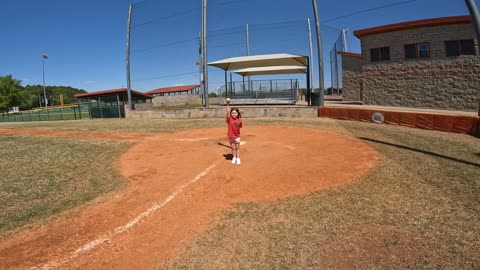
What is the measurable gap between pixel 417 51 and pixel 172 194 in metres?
21.8

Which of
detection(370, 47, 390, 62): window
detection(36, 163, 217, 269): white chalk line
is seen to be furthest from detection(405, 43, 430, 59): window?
detection(36, 163, 217, 269): white chalk line

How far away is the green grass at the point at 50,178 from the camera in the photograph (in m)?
4.93

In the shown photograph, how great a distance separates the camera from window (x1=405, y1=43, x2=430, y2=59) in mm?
19641

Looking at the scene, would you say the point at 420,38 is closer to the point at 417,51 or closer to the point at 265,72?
the point at 417,51

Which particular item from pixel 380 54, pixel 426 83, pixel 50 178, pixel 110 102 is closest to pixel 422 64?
pixel 426 83

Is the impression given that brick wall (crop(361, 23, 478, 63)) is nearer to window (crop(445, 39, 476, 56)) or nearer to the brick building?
the brick building

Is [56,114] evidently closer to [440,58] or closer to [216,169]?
[216,169]

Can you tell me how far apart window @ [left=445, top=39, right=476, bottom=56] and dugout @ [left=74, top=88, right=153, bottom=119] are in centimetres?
2610

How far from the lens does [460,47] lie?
18.5 m

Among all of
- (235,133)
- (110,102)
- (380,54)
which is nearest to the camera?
(235,133)

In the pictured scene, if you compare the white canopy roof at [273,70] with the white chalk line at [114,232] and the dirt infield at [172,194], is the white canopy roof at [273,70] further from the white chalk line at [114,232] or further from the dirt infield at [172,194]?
the white chalk line at [114,232]

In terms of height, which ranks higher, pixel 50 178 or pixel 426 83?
pixel 426 83

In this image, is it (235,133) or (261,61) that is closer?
(235,133)

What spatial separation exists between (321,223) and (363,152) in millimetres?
4809
